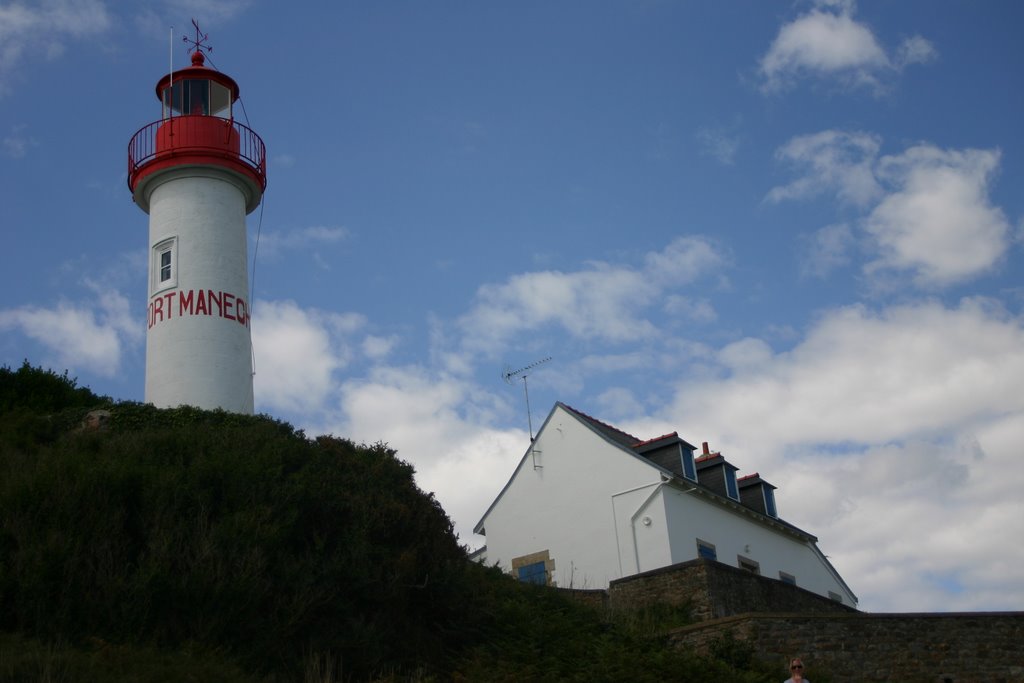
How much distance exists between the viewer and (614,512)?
87.2 ft

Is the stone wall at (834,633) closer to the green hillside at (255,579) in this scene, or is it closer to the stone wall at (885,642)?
the stone wall at (885,642)

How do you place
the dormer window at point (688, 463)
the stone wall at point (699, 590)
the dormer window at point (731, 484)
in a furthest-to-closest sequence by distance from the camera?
the dormer window at point (731, 484) < the dormer window at point (688, 463) < the stone wall at point (699, 590)

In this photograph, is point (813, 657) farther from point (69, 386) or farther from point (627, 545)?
point (69, 386)

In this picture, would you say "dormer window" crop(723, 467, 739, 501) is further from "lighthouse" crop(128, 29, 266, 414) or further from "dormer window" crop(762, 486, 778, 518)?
"lighthouse" crop(128, 29, 266, 414)

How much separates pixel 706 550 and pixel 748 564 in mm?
2303

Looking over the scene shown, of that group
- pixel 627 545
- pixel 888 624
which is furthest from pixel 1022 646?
pixel 627 545

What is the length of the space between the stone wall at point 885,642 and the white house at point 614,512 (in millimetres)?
6131

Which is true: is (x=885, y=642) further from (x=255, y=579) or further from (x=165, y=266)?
(x=165, y=266)

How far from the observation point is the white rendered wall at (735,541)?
85.0 feet

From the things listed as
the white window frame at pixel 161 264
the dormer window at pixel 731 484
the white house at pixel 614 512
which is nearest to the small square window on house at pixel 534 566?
the white house at pixel 614 512

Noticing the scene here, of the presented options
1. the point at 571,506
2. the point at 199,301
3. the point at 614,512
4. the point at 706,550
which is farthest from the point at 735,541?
the point at 199,301

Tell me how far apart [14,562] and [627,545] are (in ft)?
48.6

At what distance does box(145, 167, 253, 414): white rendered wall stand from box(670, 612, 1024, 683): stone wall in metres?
10.3

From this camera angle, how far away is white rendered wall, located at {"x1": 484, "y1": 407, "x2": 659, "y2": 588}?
26344 millimetres
